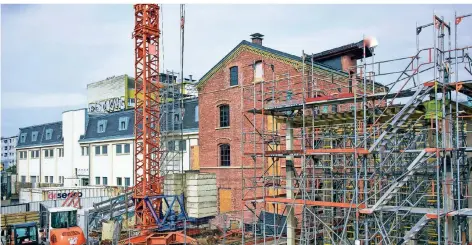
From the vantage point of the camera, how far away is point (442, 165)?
578 inches

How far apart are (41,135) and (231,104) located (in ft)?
111

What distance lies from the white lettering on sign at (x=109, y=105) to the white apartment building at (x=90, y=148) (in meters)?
7.01

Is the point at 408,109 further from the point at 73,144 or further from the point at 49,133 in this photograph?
the point at 49,133

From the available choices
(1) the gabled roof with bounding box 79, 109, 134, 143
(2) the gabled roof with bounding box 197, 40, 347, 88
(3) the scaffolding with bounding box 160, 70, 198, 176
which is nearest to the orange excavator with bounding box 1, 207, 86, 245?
(3) the scaffolding with bounding box 160, 70, 198, 176

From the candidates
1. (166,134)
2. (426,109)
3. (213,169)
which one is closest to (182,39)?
(166,134)

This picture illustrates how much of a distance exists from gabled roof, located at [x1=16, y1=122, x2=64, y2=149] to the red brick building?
81.1ft

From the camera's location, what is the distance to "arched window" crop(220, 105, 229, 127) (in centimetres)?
2912

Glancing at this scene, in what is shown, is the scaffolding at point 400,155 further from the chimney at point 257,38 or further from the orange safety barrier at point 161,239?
the chimney at point 257,38

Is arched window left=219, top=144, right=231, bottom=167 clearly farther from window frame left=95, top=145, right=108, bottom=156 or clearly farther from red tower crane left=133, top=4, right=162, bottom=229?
window frame left=95, top=145, right=108, bottom=156

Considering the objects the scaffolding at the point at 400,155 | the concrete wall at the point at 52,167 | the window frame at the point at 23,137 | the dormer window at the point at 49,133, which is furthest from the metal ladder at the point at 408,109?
the window frame at the point at 23,137

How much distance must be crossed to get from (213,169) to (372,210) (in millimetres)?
16827

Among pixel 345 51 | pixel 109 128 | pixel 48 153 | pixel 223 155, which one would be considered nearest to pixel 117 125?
pixel 109 128

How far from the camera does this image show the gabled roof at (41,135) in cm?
5030

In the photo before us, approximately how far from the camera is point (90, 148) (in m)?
44.4
